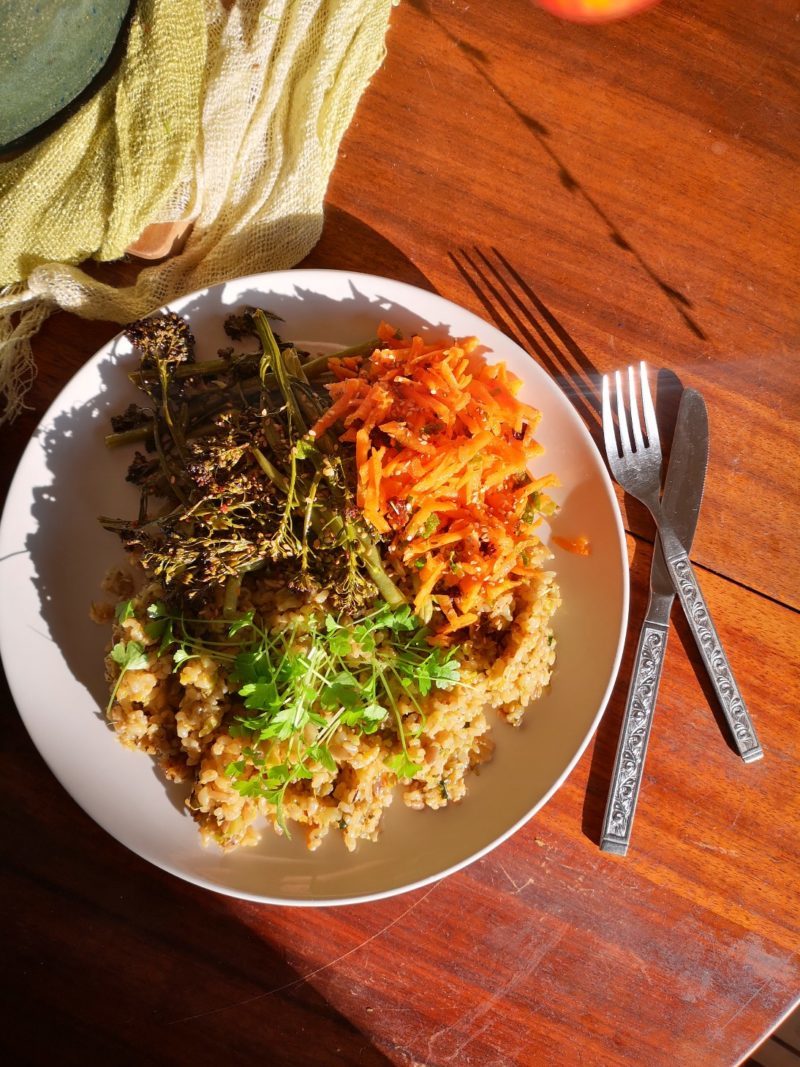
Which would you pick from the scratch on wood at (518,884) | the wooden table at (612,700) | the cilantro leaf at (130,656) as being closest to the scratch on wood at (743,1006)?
the wooden table at (612,700)

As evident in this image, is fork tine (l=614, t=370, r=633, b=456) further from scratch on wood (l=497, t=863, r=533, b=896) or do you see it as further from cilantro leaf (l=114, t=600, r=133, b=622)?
cilantro leaf (l=114, t=600, r=133, b=622)

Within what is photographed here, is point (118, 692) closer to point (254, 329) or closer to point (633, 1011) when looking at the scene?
point (254, 329)

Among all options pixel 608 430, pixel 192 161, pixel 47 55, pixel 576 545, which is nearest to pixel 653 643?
pixel 576 545

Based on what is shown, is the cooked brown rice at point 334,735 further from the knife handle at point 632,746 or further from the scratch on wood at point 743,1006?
the scratch on wood at point 743,1006

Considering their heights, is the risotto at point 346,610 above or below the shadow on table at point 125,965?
above

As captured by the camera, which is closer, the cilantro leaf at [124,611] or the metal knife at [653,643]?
the cilantro leaf at [124,611]

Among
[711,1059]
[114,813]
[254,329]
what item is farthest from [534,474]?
[711,1059]

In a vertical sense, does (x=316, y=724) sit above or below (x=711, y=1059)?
above
